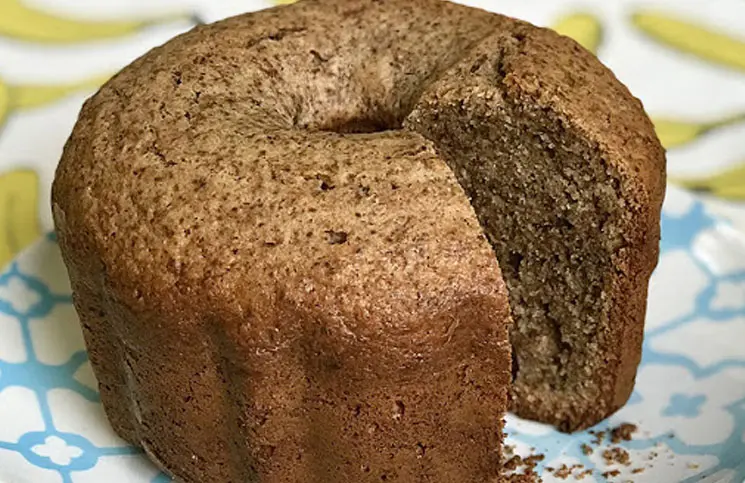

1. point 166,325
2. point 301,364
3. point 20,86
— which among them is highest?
point 20,86

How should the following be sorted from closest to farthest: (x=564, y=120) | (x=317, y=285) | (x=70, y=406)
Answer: (x=317, y=285)
(x=564, y=120)
(x=70, y=406)

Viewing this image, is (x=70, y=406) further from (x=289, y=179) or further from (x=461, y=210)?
(x=461, y=210)

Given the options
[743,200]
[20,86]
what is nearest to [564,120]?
[743,200]

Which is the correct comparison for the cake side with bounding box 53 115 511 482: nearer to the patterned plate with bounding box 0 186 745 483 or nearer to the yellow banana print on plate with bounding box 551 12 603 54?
the patterned plate with bounding box 0 186 745 483

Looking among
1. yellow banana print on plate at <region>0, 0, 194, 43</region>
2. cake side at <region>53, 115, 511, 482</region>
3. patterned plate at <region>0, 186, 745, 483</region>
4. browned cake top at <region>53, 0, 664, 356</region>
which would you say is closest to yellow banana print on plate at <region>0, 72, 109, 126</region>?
yellow banana print on plate at <region>0, 0, 194, 43</region>

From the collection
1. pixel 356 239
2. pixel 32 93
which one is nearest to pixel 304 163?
pixel 356 239

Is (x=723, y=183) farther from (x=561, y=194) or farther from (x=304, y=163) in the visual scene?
(x=304, y=163)

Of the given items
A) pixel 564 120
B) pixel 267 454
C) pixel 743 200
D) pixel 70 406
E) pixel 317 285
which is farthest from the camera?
pixel 743 200
